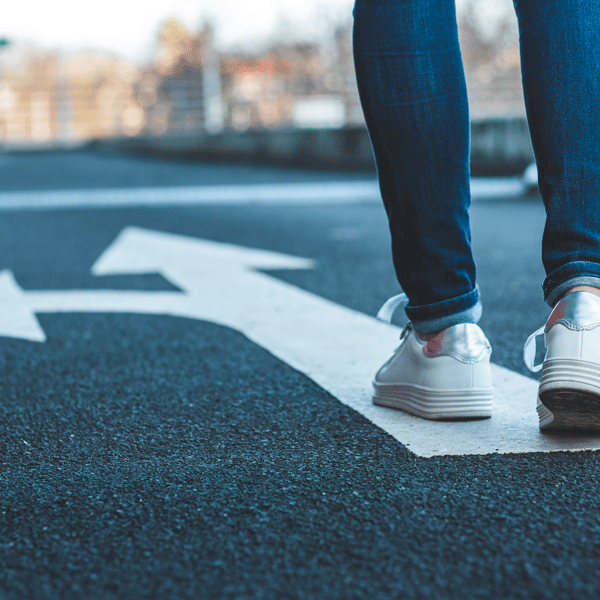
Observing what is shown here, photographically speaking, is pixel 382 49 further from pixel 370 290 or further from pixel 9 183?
pixel 9 183

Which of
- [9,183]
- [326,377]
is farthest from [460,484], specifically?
[9,183]

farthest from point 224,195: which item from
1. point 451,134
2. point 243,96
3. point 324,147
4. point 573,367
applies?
point 243,96

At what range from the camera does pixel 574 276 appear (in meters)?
1.32

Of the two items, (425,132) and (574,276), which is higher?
(425,132)

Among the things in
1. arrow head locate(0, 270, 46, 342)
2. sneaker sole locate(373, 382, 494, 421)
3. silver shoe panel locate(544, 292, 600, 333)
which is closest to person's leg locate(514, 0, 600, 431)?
silver shoe panel locate(544, 292, 600, 333)

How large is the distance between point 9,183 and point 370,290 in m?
8.11

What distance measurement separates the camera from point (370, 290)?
2959 millimetres

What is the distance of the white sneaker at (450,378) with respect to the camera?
146 cm

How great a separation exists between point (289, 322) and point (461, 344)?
978 millimetres

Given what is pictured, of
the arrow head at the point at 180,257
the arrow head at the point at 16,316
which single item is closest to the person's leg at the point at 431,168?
the arrow head at the point at 16,316

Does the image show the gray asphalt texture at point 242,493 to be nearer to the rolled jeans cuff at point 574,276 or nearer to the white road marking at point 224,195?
the rolled jeans cuff at point 574,276

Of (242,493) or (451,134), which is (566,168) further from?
(242,493)

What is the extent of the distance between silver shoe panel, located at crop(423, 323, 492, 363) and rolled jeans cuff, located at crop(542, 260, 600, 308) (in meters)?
0.18

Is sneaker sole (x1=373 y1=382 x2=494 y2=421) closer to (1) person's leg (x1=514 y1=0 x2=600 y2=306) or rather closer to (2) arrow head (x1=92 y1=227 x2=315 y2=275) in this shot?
(1) person's leg (x1=514 y1=0 x2=600 y2=306)
